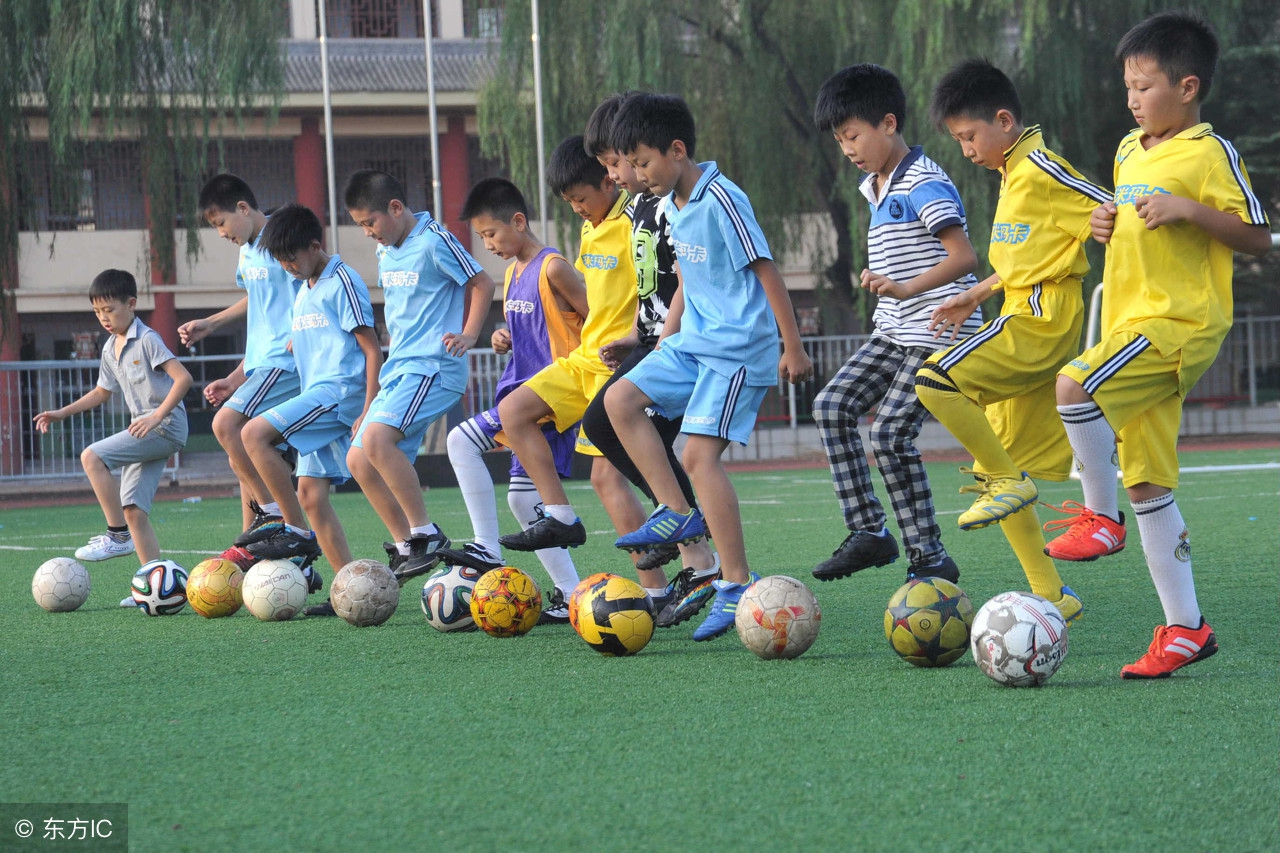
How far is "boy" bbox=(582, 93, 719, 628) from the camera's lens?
17.7 ft

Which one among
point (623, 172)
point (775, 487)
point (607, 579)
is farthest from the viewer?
point (775, 487)

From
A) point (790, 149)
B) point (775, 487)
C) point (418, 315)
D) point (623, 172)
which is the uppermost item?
point (790, 149)

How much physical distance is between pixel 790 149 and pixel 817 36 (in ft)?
5.34

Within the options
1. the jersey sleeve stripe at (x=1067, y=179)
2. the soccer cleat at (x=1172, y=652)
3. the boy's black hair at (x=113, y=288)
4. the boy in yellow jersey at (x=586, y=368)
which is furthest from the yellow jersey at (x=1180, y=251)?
the boy's black hair at (x=113, y=288)

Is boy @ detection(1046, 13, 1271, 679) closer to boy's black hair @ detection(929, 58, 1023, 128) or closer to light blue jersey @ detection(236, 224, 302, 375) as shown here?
boy's black hair @ detection(929, 58, 1023, 128)

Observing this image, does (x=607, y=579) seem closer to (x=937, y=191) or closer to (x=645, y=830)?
(x=937, y=191)

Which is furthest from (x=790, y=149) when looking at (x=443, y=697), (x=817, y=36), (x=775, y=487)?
(x=443, y=697)

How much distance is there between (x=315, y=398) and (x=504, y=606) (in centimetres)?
197

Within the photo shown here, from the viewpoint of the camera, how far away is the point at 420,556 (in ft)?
21.4

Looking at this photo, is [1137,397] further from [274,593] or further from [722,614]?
[274,593]

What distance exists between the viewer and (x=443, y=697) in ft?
13.6

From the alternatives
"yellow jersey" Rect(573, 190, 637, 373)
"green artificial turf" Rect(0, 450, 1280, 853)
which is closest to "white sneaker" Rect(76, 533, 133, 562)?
"green artificial turf" Rect(0, 450, 1280, 853)

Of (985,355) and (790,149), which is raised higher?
(790,149)

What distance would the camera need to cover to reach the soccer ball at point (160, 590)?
20.7 ft
